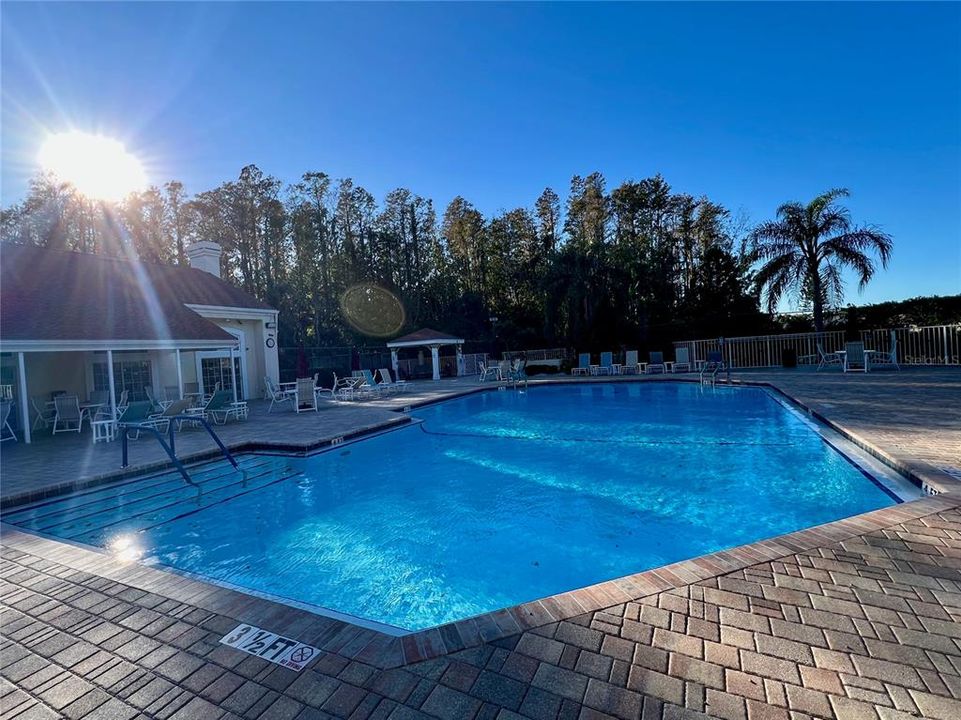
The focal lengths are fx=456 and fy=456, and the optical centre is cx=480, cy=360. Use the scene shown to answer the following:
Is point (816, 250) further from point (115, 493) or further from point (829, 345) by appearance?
point (115, 493)

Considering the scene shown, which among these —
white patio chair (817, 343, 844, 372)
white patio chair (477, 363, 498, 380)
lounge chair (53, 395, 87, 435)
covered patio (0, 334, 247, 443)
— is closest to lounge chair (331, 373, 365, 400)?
covered patio (0, 334, 247, 443)

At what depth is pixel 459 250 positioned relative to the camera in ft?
107

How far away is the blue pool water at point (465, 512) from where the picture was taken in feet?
13.3

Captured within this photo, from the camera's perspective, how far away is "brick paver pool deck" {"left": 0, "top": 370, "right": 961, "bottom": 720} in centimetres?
176

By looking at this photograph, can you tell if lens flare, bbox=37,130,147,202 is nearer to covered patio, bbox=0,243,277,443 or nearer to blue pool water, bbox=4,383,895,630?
covered patio, bbox=0,243,277,443

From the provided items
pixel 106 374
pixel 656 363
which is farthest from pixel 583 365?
pixel 106 374

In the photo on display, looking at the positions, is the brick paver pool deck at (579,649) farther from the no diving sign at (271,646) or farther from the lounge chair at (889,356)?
the lounge chair at (889,356)

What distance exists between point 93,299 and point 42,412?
298 centimetres

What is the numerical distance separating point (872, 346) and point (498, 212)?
→ 22568 millimetres

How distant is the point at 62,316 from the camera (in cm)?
1002

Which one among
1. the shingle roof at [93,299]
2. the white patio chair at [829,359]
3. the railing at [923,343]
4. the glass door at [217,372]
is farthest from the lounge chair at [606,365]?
the shingle roof at [93,299]

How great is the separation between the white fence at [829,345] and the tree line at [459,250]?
2996 millimetres

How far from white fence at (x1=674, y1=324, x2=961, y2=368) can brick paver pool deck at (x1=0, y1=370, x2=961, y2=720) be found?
15138 mm

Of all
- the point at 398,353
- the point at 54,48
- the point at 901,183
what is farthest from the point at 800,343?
the point at 54,48
